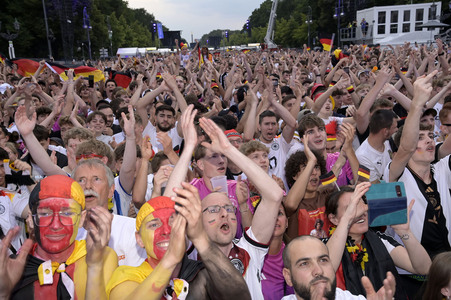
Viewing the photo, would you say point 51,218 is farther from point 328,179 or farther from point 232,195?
point 328,179

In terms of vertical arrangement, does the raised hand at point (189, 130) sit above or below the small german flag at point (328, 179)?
above

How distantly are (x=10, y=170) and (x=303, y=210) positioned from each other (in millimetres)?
2963

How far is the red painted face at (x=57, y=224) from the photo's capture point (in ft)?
8.47

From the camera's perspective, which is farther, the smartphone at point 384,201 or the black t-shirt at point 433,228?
the black t-shirt at point 433,228

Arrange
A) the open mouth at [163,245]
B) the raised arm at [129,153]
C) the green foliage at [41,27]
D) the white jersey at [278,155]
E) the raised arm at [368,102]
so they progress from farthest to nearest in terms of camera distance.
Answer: the green foliage at [41,27] < the white jersey at [278,155] < the raised arm at [368,102] < the raised arm at [129,153] < the open mouth at [163,245]

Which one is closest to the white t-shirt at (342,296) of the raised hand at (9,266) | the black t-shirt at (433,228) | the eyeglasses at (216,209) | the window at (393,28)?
Answer: the eyeglasses at (216,209)

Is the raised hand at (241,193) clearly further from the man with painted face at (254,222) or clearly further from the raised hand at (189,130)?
the raised hand at (189,130)

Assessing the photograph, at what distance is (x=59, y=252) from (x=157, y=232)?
2.02 ft

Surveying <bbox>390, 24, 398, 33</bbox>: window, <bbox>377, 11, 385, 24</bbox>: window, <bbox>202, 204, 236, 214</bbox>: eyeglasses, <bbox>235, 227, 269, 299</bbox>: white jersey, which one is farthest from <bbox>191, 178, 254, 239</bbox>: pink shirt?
<bbox>390, 24, 398, 33</bbox>: window

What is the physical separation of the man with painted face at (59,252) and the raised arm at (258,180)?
3.08 ft

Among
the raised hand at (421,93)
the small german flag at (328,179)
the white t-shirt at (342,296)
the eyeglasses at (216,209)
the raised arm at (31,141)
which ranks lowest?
the white t-shirt at (342,296)

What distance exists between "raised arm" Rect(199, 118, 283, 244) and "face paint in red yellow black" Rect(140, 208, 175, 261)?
570 millimetres

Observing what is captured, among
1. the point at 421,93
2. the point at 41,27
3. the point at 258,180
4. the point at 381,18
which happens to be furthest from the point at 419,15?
the point at 258,180

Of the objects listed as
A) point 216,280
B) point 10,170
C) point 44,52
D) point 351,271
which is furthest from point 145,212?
point 44,52
